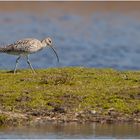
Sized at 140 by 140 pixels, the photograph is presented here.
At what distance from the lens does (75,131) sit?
758 inches

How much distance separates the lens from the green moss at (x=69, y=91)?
2125 cm

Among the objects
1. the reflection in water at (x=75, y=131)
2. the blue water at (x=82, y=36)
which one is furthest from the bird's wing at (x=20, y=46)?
the blue water at (x=82, y=36)

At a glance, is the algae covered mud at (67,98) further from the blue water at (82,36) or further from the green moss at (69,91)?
the blue water at (82,36)

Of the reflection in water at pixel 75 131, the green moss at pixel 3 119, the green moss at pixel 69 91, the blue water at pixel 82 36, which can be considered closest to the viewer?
the reflection in water at pixel 75 131

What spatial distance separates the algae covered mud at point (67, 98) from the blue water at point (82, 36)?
1467 centimetres

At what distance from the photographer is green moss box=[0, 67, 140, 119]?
69.7 feet

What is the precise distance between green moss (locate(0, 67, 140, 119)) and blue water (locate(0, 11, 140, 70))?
14214mm

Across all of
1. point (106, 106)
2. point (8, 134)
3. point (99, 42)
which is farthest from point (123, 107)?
point (99, 42)

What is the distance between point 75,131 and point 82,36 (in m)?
34.0

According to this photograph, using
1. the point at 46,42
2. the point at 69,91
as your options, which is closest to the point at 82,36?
the point at 46,42

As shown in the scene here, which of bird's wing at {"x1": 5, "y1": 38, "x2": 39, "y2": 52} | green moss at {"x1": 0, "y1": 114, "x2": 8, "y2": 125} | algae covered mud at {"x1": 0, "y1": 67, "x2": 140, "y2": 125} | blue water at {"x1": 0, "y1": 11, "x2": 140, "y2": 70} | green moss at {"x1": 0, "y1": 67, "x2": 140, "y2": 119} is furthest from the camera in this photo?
blue water at {"x1": 0, "y1": 11, "x2": 140, "y2": 70}

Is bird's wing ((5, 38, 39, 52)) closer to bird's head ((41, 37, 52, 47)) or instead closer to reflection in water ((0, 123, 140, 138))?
bird's head ((41, 37, 52, 47))

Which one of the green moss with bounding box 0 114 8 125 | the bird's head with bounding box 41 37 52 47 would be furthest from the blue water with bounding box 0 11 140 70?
the green moss with bounding box 0 114 8 125

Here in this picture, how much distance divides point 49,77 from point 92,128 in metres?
4.30
